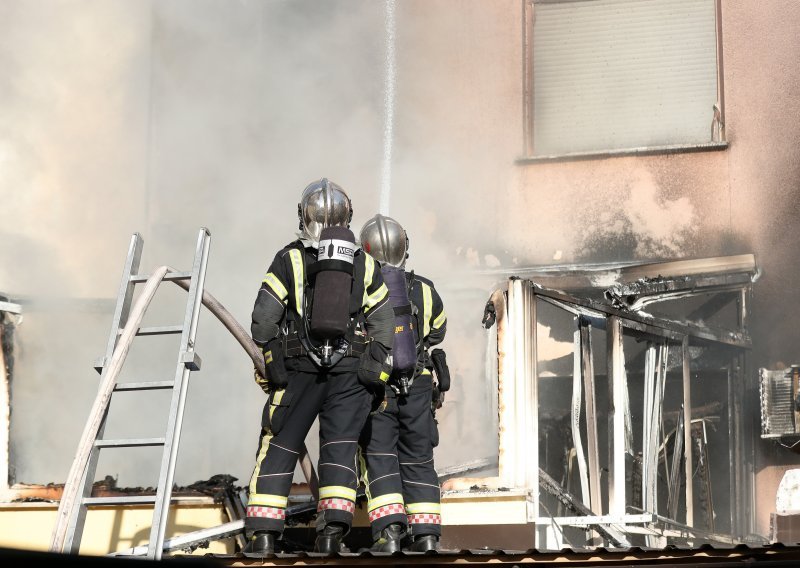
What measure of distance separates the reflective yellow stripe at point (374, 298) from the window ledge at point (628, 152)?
533 cm

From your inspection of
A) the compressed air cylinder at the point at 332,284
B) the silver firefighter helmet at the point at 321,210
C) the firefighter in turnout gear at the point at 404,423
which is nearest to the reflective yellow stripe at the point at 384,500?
the firefighter in turnout gear at the point at 404,423

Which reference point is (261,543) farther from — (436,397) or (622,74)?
(622,74)

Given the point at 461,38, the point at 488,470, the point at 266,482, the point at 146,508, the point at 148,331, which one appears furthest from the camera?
the point at 461,38

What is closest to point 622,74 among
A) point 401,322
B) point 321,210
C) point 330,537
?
point 401,322

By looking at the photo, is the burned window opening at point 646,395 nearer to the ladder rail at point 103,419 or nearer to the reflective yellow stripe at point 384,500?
the reflective yellow stripe at point 384,500

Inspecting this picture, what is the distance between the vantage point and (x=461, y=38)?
443 inches

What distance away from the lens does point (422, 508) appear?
604cm

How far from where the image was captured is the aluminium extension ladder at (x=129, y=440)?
15.4ft

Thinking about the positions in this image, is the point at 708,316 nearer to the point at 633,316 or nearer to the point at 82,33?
the point at 633,316

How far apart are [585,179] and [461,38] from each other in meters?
1.84

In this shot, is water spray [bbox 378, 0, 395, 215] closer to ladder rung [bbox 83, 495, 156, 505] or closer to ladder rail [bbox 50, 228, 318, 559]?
ladder rail [bbox 50, 228, 318, 559]

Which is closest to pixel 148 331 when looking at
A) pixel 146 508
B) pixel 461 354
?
pixel 146 508

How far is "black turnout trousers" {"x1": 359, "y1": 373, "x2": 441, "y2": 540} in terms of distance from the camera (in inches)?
227

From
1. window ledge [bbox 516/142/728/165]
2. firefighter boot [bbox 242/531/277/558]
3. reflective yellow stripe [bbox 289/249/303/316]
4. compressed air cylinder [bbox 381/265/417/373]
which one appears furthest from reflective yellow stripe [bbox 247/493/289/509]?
window ledge [bbox 516/142/728/165]
